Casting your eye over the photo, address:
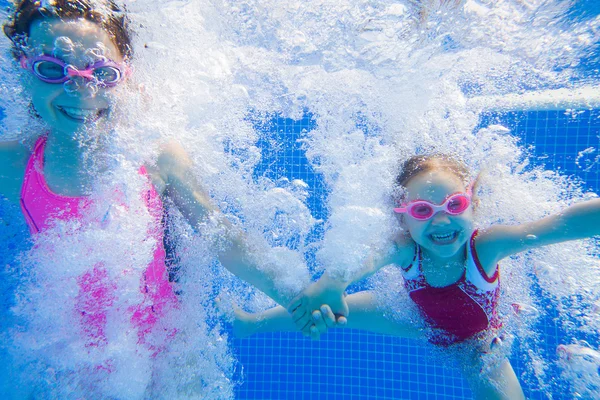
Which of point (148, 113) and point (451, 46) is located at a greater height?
point (451, 46)

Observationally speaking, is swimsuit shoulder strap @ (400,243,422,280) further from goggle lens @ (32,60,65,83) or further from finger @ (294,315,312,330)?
goggle lens @ (32,60,65,83)

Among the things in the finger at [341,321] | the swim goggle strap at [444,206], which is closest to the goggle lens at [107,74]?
the finger at [341,321]

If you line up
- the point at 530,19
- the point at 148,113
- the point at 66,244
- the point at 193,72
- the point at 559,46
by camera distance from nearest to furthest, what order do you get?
the point at 66,244, the point at 148,113, the point at 530,19, the point at 559,46, the point at 193,72

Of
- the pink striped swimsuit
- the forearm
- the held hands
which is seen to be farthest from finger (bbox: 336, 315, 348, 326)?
the pink striped swimsuit

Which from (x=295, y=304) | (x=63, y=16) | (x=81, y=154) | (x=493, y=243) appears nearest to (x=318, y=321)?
(x=295, y=304)

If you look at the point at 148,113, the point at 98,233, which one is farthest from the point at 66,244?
the point at 148,113

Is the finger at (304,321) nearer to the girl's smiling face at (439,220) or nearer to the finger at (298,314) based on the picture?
the finger at (298,314)

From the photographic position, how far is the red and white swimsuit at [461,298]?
3.49 metres

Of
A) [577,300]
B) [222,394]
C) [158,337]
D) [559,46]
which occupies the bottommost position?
[222,394]

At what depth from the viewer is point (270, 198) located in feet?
18.5

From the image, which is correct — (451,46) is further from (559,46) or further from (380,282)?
(380,282)

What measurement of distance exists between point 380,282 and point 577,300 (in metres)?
3.42

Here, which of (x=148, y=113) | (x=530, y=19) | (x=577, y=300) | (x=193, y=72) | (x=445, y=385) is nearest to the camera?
(x=148, y=113)

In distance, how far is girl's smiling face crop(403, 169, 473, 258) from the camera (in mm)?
3086
